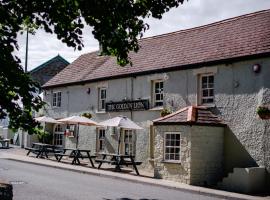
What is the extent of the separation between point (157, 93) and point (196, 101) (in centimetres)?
285

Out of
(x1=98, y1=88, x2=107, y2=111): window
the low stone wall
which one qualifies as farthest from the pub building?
the low stone wall

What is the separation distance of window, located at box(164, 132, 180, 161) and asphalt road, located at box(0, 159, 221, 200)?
2.41 m

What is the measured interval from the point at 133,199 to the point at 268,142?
6.71 metres

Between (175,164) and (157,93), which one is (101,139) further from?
(175,164)

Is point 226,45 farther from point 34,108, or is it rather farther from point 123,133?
point 34,108

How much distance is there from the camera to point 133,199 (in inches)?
464

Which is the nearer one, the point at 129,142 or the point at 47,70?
the point at 129,142

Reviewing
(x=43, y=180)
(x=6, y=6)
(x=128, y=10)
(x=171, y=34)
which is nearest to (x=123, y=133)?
(x=171, y=34)

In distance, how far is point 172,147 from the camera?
57.3 feet

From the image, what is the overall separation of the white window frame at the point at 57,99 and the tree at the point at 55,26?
20.9 m

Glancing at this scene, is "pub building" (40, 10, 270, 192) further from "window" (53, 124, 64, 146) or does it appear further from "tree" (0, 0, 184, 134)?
"tree" (0, 0, 184, 134)

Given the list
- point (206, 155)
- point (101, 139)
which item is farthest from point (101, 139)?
point (206, 155)

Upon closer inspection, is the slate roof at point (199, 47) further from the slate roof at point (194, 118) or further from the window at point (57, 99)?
the window at point (57, 99)

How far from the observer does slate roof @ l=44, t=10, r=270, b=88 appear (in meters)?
17.4
